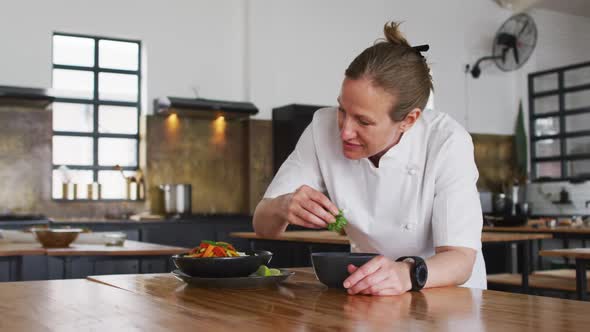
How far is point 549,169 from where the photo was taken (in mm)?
10023

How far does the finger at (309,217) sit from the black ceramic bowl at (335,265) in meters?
0.07

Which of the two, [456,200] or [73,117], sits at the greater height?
[73,117]

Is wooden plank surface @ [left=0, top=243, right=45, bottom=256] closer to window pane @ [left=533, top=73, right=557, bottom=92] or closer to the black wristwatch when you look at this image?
the black wristwatch


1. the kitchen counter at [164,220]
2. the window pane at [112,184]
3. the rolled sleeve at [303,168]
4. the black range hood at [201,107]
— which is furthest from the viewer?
the window pane at [112,184]

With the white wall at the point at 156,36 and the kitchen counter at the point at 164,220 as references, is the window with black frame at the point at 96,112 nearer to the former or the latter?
the white wall at the point at 156,36

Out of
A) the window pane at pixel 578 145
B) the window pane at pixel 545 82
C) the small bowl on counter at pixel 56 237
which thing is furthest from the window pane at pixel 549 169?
the small bowl on counter at pixel 56 237

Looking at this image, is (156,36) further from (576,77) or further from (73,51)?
(576,77)

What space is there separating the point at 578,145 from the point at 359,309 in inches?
360

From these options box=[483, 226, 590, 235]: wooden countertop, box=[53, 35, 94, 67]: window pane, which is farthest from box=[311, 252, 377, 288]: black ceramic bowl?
box=[53, 35, 94, 67]: window pane

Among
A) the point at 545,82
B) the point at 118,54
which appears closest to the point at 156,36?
the point at 118,54

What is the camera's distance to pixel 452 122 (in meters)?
1.88

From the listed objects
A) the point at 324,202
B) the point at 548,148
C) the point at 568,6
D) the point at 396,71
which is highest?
the point at 568,6

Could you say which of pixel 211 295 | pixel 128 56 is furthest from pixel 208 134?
pixel 211 295

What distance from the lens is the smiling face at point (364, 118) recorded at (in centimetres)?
164
